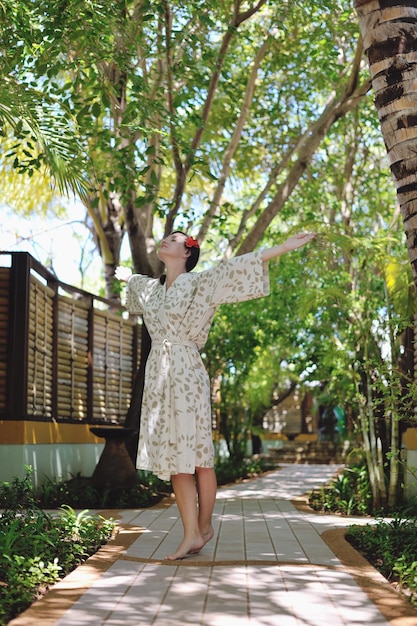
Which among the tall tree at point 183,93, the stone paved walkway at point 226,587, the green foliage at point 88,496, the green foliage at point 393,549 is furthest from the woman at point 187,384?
the green foliage at point 88,496

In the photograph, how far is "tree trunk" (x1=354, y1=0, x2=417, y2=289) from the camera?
172 inches

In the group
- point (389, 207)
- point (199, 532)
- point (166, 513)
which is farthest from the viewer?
point (389, 207)

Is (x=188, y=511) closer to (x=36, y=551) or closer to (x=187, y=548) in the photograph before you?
(x=187, y=548)

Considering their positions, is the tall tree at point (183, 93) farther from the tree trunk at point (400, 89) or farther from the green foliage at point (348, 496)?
the tree trunk at point (400, 89)

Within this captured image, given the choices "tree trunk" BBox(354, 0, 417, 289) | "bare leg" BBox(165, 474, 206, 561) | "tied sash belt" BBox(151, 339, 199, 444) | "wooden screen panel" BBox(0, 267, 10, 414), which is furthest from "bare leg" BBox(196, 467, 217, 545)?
"wooden screen panel" BBox(0, 267, 10, 414)

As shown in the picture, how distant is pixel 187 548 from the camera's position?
5.41 m

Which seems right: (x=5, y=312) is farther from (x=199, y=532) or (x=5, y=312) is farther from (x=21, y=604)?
(x=21, y=604)

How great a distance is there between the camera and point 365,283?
10.1 m

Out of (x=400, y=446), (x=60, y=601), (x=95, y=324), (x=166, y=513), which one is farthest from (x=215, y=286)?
(x=95, y=324)

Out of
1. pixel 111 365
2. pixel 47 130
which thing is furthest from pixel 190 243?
pixel 111 365

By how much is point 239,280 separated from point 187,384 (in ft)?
2.41

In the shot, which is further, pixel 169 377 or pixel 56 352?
pixel 56 352

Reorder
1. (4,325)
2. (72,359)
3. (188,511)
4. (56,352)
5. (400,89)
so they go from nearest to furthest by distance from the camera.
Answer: (400,89), (188,511), (4,325), (56,352), (72,359)

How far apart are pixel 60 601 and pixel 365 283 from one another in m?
6.68
